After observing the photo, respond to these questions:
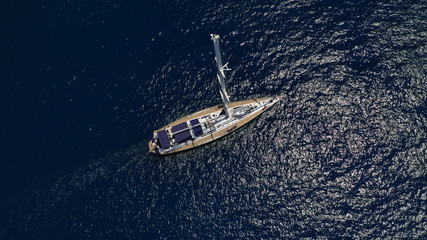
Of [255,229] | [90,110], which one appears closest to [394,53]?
[255,229]

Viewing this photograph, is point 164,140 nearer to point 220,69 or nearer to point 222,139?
Answer: point 222,139

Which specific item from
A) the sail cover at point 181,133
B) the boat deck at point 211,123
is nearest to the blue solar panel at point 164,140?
the boat deck at point 211,123

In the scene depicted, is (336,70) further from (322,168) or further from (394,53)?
(322,168)

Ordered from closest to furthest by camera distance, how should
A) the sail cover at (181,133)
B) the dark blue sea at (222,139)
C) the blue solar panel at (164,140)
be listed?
the dark blue sea at (222,139) < the blue solar panel at (164,140) < the sail cover at (181,133)

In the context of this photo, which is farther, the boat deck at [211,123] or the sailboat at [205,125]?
the boat deck at [211,123]

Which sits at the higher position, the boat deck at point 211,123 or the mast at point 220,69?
the mast at point 220,69

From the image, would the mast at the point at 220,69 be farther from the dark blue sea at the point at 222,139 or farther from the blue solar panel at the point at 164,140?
the blue solar panel at the point at 164,140

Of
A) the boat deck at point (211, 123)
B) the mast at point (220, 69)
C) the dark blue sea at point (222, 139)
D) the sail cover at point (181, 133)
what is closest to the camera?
the mast at point (220, 69)
